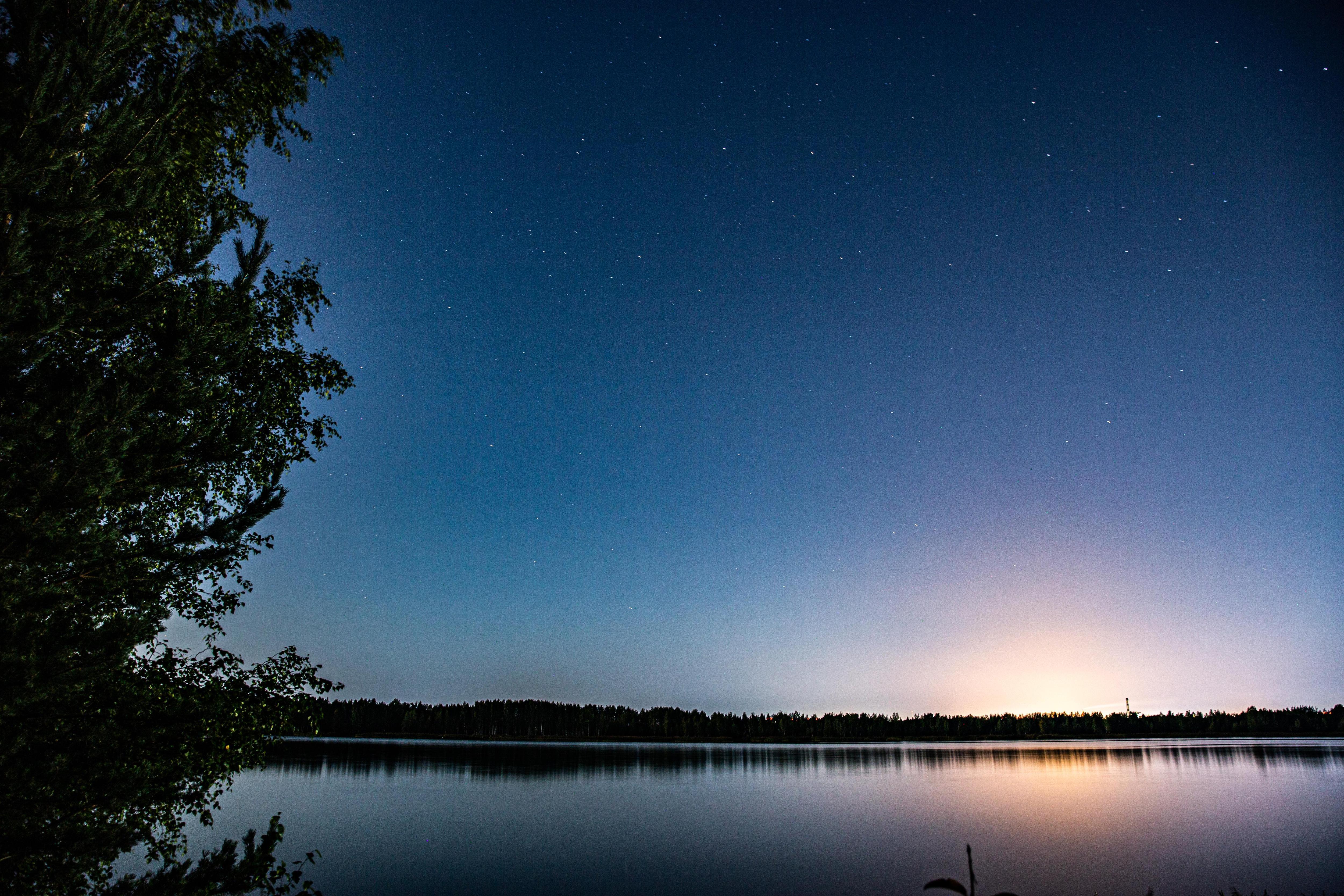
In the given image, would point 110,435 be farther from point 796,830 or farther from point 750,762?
point 750,762

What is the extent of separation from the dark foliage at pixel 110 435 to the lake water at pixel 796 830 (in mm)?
19354

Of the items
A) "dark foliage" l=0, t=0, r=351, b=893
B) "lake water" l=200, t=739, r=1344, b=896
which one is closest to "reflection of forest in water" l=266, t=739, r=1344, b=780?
"lake water" l=200, t=739, r=1344, b=896

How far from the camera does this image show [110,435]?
808 cm

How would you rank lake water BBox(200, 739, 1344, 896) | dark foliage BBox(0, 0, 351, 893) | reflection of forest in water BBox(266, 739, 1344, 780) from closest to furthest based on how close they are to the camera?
1. dark foliage BBox(0, 0, 351, 893)
2. lake water BBox(200, 739, 1344, 896)
3. reflection of forest in water BBox(266, 739, 1344, 780)

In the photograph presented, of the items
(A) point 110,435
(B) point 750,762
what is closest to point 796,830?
(A) point 110,435

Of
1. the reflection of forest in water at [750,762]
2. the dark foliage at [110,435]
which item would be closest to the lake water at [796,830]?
the reflection of forest in water at [750,762]

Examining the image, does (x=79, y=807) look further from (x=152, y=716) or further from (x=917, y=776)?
(x=917, y=776)

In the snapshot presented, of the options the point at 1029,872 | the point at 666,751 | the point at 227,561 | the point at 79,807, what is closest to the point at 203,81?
the point at 227,561

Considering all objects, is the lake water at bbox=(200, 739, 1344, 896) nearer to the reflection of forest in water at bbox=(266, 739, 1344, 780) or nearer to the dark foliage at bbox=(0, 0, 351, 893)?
the reflection of forest in water at bbox=(266, 739, 1344, 780)

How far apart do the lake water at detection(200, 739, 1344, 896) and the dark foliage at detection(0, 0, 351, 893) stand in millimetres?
19354

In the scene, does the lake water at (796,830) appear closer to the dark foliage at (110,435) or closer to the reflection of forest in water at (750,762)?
the reflection of forest in water at (750,762)

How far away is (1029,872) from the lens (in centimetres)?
3039

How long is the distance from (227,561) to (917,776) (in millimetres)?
96797

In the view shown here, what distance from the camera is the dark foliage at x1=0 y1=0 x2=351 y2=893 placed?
788 centimetres
